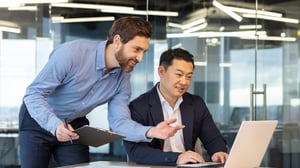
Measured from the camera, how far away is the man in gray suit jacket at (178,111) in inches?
111

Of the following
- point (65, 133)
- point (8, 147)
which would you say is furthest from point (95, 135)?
point (8, 147)

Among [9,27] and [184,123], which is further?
[9,27]

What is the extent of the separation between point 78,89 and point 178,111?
487 millimetres

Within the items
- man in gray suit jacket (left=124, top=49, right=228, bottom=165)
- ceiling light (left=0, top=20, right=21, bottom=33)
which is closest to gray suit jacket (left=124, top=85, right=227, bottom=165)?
man in gray suit jacket (left=124, top=49, right=228, bottom=165)

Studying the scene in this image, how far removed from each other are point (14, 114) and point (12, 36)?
0.85 m

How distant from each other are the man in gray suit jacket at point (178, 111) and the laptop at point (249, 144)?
31cm

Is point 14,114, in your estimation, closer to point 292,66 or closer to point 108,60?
point 292,66

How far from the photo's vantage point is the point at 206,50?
22.1 feet

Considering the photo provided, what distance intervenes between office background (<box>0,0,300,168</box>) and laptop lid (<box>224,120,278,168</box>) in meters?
4.01

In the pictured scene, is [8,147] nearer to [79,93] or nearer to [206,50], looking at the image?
[206,50]

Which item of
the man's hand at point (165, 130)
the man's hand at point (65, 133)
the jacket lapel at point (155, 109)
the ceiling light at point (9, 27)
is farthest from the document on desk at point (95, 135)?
the ceiling light at point (9, 27)

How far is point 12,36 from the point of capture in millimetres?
6531

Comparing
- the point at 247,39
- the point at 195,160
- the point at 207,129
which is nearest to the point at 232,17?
the point at 247,39

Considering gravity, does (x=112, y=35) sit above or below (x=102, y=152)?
above
